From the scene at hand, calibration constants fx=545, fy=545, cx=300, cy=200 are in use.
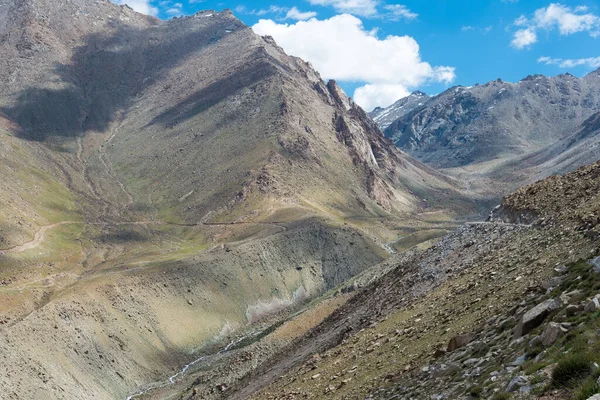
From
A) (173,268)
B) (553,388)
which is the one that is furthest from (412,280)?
(173,268)

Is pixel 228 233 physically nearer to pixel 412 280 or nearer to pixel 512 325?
pixel 412 280

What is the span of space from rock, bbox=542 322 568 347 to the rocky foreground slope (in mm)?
41

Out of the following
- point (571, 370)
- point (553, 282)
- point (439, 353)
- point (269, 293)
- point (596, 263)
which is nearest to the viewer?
point (571, 370)

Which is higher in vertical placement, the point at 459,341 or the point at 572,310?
the point at 572,310

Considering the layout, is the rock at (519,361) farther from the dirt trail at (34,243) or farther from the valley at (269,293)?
the dirt trail at (34,243)

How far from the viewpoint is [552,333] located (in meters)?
16.4

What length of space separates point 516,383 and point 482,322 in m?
9.68

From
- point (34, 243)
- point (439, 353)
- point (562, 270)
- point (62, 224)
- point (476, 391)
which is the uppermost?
point (62, 224)

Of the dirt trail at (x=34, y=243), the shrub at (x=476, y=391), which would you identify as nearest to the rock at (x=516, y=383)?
the shrub at (x=476, y=391)

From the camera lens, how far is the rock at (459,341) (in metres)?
22.7

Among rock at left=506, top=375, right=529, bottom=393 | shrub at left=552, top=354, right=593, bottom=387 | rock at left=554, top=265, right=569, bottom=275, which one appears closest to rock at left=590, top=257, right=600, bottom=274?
rock at left=554, top=265, right=569, bottom=275

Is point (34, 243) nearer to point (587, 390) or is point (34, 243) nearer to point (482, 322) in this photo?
point (482, 322)

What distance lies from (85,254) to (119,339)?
201 ft

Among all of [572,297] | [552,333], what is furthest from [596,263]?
[552,333]
